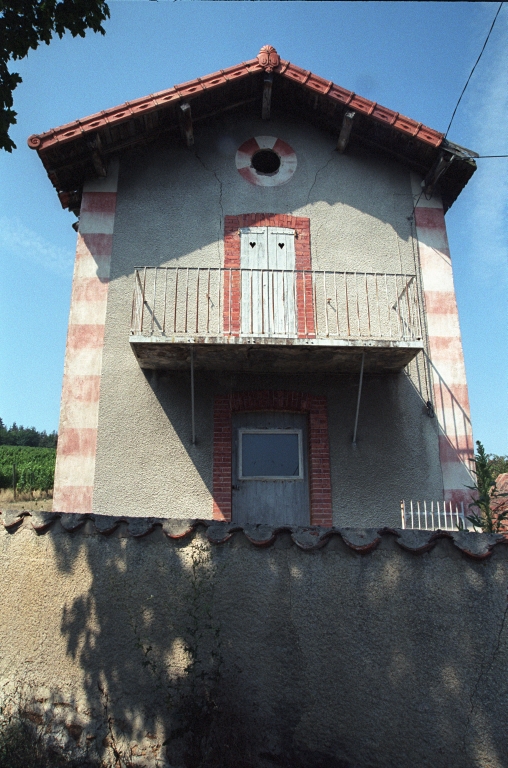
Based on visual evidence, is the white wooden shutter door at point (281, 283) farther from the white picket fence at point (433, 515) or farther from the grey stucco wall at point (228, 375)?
the white picket fence at point (433, 515)

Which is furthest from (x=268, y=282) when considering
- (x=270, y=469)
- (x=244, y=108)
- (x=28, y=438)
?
(x=28, y=438)

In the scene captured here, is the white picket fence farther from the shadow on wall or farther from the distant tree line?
the distant tree line

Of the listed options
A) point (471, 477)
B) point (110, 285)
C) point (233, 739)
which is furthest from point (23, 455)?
point (233, 739)

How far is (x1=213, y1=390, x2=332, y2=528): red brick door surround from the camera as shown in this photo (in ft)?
24.4

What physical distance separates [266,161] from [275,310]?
2708mm

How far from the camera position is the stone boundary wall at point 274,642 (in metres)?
3.42

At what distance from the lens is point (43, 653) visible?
12.8 feet

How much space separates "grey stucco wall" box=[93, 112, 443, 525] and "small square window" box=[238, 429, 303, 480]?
0.52 m

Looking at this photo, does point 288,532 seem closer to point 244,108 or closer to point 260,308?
point 260,308

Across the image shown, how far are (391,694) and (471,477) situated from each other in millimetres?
4783

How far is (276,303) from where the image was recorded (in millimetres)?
8305

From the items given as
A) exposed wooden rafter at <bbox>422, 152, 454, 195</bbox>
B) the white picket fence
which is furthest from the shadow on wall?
exposed wooden rafter at <bbox>422, 152, 454, 195</bbox>

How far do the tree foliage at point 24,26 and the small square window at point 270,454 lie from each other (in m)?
4.45

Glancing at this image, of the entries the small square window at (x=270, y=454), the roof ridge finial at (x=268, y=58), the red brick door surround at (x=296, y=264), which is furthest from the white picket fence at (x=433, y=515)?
the roof ridge finial at (x=268, y=58)
